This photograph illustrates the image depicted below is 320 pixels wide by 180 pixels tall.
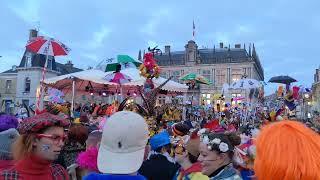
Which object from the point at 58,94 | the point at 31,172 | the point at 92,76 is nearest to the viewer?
the point at 31,172

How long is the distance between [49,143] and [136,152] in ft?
3.16

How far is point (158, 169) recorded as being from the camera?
4602mm

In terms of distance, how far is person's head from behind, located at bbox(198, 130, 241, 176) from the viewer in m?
3.85

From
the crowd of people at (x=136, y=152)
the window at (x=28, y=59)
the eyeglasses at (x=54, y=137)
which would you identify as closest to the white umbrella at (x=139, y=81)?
the crowd of people at (x=136, y=152)

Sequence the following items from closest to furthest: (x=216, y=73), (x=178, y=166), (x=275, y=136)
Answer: (x=275, y=136) < (x=178, y=166) < (x=216, y=73)

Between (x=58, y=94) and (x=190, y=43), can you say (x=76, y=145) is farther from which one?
(x=190, y=43)

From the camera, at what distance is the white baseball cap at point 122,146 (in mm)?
2346

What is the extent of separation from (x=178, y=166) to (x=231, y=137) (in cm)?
85

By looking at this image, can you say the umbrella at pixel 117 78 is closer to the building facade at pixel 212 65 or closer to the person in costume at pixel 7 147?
the person in costume at pixel 7 147

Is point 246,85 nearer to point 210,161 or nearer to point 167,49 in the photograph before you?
point 210,161

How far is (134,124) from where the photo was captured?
7.80 feet

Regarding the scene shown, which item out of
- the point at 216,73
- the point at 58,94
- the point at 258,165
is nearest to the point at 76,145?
the point at 258,165

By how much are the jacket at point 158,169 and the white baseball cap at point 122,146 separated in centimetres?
225

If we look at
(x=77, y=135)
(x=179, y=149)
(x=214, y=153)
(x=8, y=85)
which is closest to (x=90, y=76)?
(x=179, y=149)
